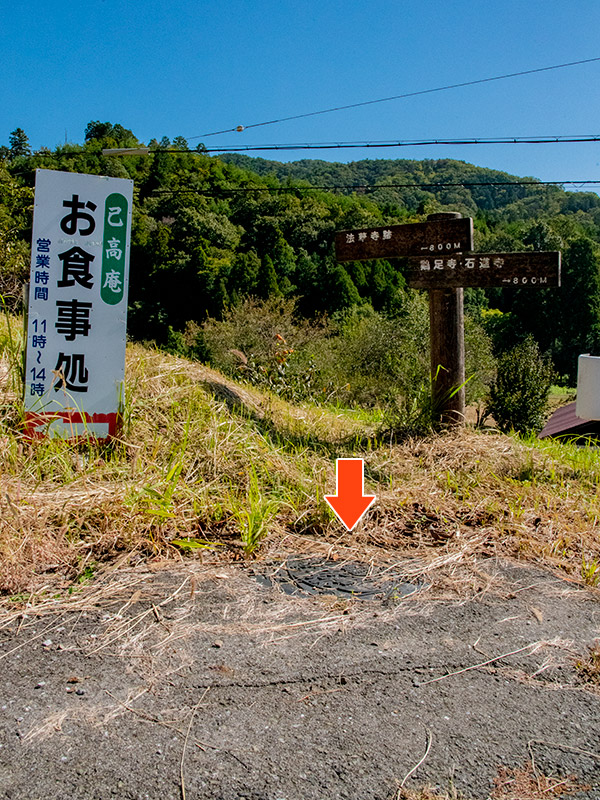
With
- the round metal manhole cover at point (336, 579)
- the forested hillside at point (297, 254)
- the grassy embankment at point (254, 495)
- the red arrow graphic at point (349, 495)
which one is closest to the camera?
the round metal manhole cover at point (336, 579)

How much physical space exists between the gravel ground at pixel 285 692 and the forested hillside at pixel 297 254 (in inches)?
1137

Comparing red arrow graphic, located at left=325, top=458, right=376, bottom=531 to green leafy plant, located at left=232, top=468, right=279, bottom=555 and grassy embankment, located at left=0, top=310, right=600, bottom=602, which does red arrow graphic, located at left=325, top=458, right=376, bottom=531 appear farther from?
green leafy plant, located at left=232, top=468, right=279, bottom=555

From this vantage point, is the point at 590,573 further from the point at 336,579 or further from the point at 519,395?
the point at 519,395

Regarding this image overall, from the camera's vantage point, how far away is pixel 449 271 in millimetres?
5289

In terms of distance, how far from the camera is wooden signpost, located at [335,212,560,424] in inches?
207

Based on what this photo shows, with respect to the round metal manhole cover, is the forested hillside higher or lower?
higher

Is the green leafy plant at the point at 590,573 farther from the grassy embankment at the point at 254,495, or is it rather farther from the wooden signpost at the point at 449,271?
the wooden signpost at the point at 449,271

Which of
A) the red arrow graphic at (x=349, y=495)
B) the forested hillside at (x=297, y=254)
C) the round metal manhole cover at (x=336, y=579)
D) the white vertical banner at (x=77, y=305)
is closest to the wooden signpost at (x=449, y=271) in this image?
the red arrow graphic at (x=349, y=495)

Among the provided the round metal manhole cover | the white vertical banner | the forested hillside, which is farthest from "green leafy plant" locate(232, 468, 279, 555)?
the forested hillside

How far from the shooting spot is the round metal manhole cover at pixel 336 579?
2838mm

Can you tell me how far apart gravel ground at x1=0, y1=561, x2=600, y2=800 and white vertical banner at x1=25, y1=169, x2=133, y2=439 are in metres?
1.62

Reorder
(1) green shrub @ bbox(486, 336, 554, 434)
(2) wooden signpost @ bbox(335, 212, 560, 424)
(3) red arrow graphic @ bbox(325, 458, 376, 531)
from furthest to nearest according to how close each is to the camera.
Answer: (1) green shrub @ bbox(486, 336, 554, 434)
(2) wooden signpost @ bbox(335, 212, 560, 424)
(3) red arrow graphic @ bbox(325, 458, 376, 531)

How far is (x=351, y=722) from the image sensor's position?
6.14 feet

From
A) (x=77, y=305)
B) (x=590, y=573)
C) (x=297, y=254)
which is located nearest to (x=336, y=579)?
(x=590, y=573)
